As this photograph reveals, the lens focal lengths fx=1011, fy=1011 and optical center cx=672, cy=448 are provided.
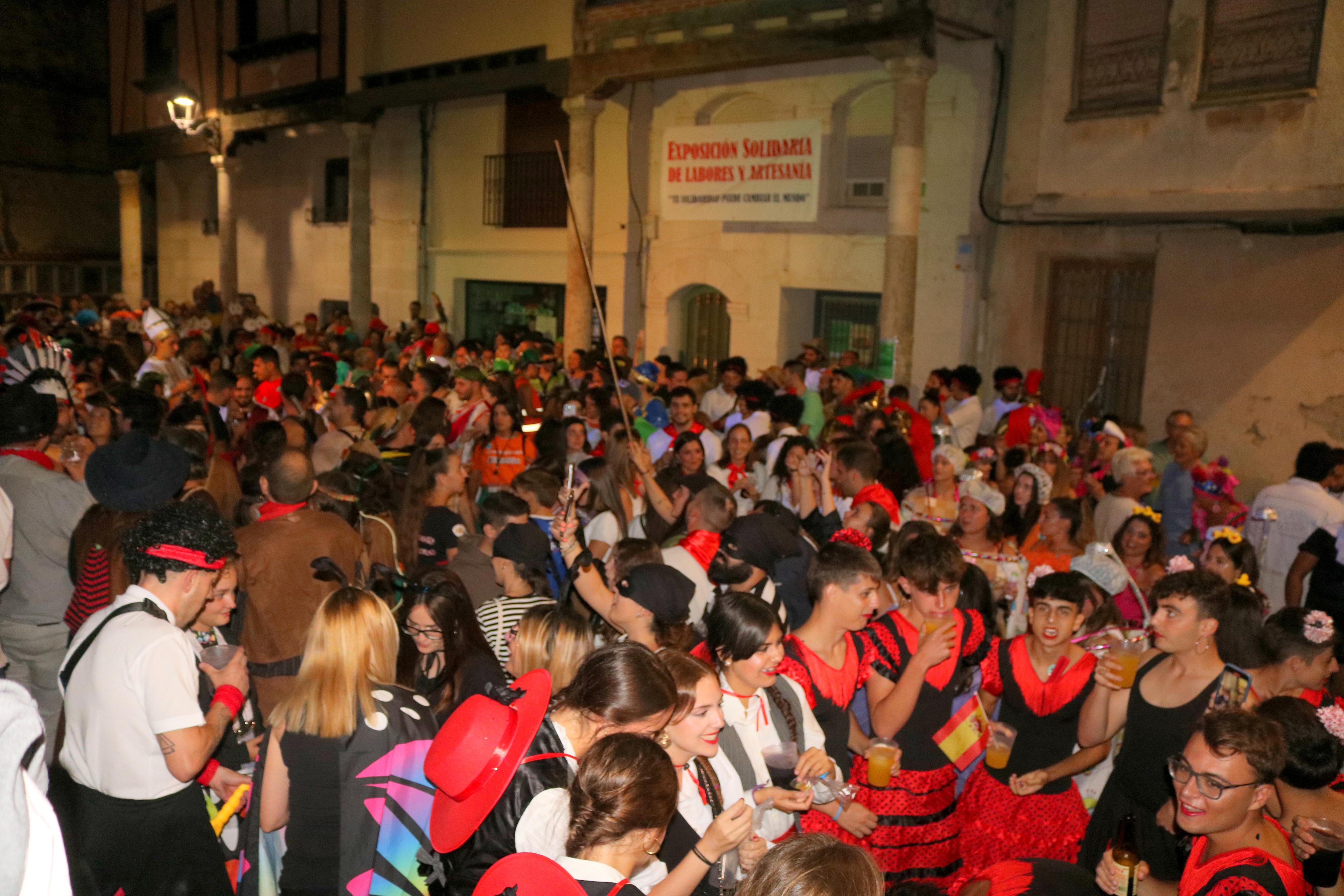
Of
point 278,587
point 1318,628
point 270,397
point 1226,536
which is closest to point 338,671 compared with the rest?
point 278,587

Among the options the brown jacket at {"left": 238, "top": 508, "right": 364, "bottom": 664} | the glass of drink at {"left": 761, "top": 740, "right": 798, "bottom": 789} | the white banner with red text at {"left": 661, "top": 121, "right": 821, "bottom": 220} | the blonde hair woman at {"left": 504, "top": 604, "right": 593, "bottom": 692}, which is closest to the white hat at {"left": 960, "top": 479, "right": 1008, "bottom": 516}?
the glass of drink at {"left": 761, "top": 740, "right": 798, "bottom": 789}

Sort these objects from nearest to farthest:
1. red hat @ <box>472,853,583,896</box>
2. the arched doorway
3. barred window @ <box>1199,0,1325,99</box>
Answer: red hat @ <box>472,853,583,896</box> → barred window @ <box>1199,0,1325,99</box> → the arched doorway

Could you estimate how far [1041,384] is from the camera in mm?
12352

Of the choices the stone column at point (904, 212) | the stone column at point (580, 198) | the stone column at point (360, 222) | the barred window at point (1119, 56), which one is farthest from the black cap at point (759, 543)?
the stone column at point (360, 222)

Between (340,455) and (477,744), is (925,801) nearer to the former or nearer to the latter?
(477,744)

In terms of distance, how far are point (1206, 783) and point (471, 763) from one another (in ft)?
6.39

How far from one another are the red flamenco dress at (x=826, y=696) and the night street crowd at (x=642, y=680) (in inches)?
0.7

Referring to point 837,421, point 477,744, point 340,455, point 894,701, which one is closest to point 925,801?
point 894,701

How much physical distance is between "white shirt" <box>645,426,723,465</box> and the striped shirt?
11.5 ft

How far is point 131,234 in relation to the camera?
26.3 meters

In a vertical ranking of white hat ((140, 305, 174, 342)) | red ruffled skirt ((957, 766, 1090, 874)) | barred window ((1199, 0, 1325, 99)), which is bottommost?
red ruffled skirt ((957, 766, 1090, 874))

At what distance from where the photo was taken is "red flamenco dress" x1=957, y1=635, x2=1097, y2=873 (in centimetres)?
400

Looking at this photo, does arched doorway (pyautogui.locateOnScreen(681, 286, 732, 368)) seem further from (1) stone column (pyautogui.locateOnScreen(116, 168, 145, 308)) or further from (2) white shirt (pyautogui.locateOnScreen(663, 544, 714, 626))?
(1) stone column (pyautogui.locateOnScreen(116, 168, 145, 308))

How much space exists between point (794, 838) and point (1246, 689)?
254cm
